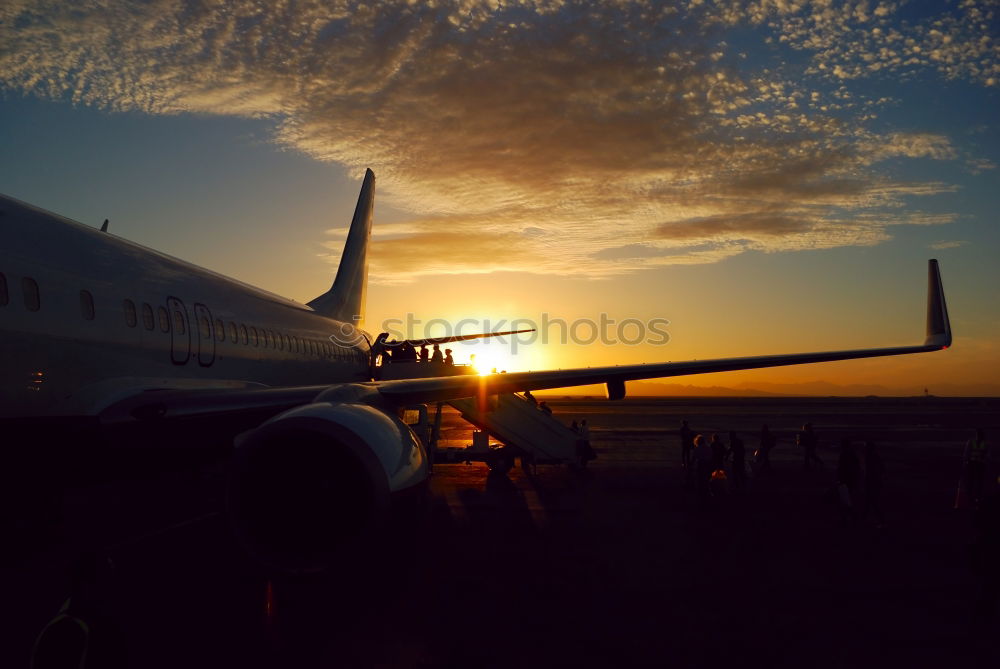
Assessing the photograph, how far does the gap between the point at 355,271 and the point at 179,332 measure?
1407 centimetres

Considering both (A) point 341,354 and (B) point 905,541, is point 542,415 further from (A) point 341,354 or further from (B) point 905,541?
(B) point 905,541

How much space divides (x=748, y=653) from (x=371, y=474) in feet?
11.8

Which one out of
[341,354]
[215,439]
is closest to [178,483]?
[341,354]

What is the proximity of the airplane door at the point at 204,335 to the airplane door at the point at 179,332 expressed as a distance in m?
0.21

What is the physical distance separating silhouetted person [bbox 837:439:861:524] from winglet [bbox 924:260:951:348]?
2587 mm

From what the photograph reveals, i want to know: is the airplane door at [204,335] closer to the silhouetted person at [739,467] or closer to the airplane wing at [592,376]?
the airplane wing at [592,376]

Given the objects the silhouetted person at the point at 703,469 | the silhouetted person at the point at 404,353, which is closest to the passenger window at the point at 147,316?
the silhouetted person at the point at 703,469

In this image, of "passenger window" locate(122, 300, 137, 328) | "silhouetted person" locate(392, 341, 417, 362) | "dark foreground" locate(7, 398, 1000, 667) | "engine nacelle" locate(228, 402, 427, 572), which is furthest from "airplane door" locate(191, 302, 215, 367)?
"silhouetted person" locate(392, 341, 417, 362)

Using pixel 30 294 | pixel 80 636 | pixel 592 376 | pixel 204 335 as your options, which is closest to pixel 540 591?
pixel 592 376

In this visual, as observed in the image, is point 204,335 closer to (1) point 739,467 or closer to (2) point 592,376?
(2) point 592,376

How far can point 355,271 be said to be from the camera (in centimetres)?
2294

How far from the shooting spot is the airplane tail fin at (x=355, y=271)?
21.3 m

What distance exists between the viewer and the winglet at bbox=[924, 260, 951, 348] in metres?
12.7

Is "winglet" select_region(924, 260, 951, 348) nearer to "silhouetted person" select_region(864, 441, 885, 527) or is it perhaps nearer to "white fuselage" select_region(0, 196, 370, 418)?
"silhouetted person" select_region(864, 441, 885, 527)
